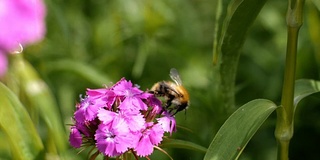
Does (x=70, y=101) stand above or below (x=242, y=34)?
below

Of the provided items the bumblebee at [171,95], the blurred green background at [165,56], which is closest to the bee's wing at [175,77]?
the bumblebee at [171,95]

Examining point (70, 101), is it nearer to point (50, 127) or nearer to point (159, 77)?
point (159, 77)

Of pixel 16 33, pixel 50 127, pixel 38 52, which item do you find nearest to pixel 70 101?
pixel 38 52

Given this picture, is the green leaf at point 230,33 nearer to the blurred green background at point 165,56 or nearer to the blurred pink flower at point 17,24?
the blurred green background at point 165,56

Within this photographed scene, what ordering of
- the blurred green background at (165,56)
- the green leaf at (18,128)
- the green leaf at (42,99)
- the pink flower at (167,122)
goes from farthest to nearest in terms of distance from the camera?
the blurred green background at (165,56)
the green leaf at (42,99)
the green leaf at (18,128)
the pink flower at (167,122)

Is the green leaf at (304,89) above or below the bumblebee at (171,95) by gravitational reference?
below

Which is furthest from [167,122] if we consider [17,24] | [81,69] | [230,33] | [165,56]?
[165,56]

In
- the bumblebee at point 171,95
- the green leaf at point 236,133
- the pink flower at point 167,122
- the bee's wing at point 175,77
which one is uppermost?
the bee's wing at point 175,77
